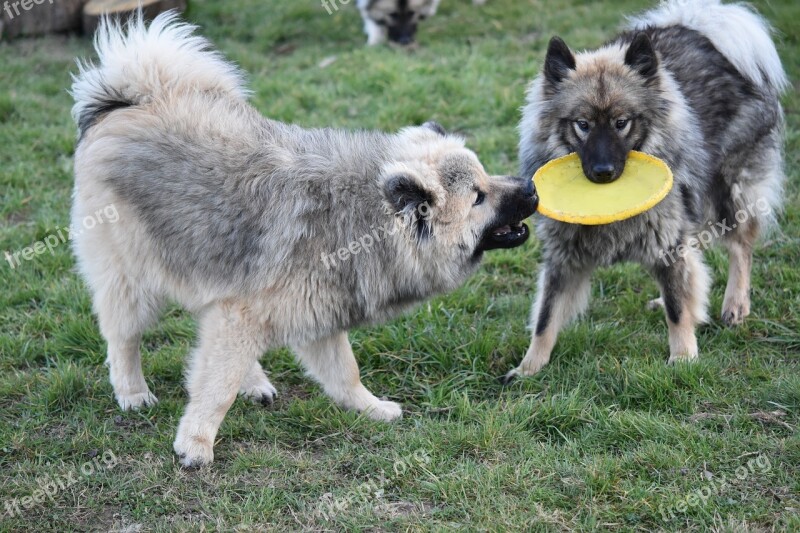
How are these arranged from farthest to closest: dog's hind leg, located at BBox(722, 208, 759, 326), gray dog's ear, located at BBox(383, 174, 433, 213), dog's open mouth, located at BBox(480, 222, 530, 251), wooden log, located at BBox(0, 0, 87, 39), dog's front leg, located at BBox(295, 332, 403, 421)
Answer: wooden log, located at BBox(0, 0, 87, 39)
dog's hind leg, located at BBox(722, 208, 759, 326)
dog's front leg, located at BBox(295, 332, 403, 421)
dog's open mouth, located at BBox(480, 222, 530, 251)
gray dog's ear, located at BBox(383, 174, 433, 213)

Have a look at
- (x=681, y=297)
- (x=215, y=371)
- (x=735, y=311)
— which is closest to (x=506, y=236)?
(x=681, y=297)

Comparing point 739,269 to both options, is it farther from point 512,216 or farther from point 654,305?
point 512,216

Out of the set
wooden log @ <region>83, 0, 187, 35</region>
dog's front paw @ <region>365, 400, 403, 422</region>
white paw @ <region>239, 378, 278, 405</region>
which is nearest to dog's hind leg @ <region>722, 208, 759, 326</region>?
dog's front paw @ <region>365, 400, 403, 422</region>

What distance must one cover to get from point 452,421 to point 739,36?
254 centimetres

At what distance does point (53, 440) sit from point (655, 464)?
2.54 metres

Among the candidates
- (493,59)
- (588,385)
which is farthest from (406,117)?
(588,385)

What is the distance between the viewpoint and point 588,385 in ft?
12.7

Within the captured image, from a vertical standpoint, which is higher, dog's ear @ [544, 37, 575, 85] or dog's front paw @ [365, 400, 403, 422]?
dog's ear @ [544, 37, 575, 85]

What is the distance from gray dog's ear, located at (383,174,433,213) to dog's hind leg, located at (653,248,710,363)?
139 centimetres

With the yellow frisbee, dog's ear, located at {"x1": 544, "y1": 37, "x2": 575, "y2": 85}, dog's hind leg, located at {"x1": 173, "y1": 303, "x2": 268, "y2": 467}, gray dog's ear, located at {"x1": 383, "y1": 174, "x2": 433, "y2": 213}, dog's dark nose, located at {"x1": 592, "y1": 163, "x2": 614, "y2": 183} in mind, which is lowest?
dog's hind leg, located at {"x1": 173, "y1": 303, "x2": 268, "y2": 467}

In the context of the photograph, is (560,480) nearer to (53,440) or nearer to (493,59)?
(53,440)

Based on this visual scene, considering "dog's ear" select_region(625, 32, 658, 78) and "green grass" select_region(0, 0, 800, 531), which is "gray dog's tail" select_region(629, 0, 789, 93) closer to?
"dog's ear" select_region(625, 32, 658, 78)

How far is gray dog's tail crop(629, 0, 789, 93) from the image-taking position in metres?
4.31

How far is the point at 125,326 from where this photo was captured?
3.69m
